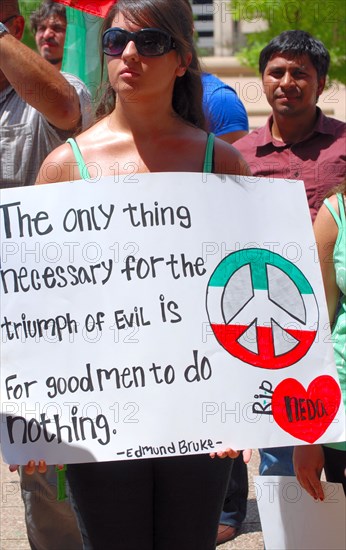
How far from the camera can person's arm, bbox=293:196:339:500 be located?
2732 mm

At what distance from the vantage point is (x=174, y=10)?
2518 millimetres

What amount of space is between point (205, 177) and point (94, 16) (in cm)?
251

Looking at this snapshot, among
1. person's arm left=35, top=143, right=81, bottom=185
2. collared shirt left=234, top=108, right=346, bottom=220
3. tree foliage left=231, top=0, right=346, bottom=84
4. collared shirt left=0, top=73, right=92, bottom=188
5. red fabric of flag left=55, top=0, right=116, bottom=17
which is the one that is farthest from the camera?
tree foliage left=231, top=0, right=346, bottom=84

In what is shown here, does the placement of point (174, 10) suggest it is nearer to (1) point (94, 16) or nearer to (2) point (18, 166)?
(2) point (18, 166)

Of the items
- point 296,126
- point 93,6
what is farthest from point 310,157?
point 93,6

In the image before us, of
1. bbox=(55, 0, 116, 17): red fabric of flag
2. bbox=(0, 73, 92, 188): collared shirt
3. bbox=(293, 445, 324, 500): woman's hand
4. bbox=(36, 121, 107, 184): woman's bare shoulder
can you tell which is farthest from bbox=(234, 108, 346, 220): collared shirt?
bbox=(36, 121, 107, 184): woman's bare shoulder

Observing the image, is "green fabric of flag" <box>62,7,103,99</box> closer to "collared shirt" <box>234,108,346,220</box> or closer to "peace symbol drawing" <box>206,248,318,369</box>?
"collared shirt" <box>234,108,346,220</box>

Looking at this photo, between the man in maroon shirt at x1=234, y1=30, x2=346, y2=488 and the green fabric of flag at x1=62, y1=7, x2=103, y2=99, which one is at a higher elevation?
the green fabric of flag at x1=62, y1=7, x2=103, y2=99

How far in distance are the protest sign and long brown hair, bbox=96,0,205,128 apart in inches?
11.5

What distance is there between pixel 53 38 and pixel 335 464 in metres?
3.47

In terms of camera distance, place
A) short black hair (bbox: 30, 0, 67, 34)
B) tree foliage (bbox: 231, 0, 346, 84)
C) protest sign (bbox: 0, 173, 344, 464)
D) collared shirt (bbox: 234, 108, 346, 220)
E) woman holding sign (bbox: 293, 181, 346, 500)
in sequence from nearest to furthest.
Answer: protest sign (bbox: 0, 173, 344, 464)
woman holding sign (bbox: 293, 181, 346, 500)
collared shirt (bbox: 234, 108, 346, 220)
short black hair (bbox: 30, 0, 67, 34)
tree foliage (bbox: 231, 0, 346, 84)

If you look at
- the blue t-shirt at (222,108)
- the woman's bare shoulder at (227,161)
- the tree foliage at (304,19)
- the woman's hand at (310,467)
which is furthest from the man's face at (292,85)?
the tree foliage at (304,19)

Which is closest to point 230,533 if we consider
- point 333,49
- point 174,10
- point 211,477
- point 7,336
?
point 211,477

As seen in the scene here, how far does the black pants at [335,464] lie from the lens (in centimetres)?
277
